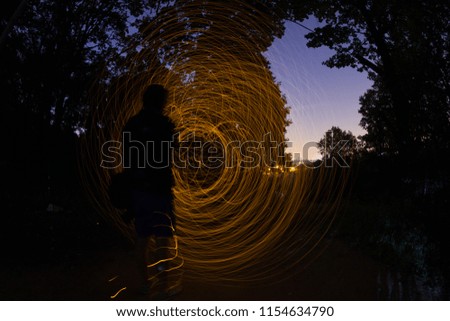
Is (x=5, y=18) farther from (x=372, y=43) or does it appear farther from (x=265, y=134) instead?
(x=372, y=43)

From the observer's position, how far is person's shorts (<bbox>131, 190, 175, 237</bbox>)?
5.25 meters

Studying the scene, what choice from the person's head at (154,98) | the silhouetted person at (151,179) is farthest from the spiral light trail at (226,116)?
the person's head at (154,98)

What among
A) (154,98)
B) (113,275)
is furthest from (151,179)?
(113,275)

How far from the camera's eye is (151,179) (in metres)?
5.22

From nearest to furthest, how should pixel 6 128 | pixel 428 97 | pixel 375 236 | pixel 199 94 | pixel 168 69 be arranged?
pixel 375 236
pixel 168 69
pixel 199 94
pixel 428 97
pixel 6 128

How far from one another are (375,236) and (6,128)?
1340 cm

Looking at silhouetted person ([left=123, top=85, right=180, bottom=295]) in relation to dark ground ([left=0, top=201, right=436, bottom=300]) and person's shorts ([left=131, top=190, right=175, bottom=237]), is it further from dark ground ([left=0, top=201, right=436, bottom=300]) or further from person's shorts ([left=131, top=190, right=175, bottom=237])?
dark ground ([left=0, top=201, right=436, bottom=300])

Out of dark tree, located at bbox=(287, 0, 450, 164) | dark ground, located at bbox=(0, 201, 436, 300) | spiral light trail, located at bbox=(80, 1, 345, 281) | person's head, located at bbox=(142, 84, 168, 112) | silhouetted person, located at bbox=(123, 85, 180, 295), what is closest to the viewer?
silhouetted person, located at bbox=(123, 85, 180, 295)

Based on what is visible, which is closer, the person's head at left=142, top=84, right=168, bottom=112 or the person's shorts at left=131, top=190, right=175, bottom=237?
the person's shorts at left=131, top=190, right=175, bottom=237

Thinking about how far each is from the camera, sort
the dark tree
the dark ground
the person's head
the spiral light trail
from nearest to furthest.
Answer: the person's head
the dark ground
the spiral light trail
the dark tree

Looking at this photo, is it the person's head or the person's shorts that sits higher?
the person's head

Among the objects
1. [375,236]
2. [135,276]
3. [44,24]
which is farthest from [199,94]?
[44,24]

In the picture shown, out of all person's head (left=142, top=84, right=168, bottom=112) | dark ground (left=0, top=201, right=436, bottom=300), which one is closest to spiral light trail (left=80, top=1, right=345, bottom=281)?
dark ground (left=0, top=201, right=436, bottom=300)

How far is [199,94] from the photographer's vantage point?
11.3 m
